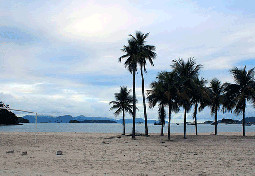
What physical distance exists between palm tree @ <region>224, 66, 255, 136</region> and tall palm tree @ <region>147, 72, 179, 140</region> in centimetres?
908

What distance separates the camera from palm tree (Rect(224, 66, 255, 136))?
120 feet

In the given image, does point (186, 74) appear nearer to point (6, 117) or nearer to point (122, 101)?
point (122, 101)

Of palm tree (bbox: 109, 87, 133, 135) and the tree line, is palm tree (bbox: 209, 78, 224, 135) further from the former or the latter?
palm tree (bbox: 109, 87, 133, 135)

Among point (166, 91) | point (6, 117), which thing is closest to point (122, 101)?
point (166, 91)

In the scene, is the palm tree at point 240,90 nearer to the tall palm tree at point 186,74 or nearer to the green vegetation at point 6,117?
the tall palm tree at point 186,74

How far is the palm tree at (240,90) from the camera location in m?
36.5

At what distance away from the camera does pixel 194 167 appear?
13430mm

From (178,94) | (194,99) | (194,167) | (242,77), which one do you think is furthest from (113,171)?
(242,77)

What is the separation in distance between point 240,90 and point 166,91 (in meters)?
12.5

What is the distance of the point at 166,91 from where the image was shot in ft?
104

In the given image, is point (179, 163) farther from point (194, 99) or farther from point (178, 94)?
point (194, 99)

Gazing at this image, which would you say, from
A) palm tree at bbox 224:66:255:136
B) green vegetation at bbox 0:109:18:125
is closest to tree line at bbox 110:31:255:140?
palm tree at bbox 224:66:255:136

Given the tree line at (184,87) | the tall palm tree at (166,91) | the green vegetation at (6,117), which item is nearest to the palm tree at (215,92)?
the tree line at (184,87)

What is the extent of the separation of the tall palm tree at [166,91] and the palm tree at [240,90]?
9.08 meters
